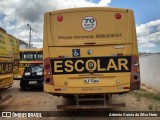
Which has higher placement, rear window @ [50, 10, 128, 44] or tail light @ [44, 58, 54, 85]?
rear window @ [50, 10, 128, 44]

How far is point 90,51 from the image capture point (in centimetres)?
861

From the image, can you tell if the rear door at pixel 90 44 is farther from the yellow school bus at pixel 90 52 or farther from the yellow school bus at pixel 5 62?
the yellow school bus at pixel 5 62

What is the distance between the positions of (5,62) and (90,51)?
15.5ft

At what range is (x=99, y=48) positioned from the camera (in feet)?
28.3

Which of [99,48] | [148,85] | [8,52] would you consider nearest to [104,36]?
[99,48]

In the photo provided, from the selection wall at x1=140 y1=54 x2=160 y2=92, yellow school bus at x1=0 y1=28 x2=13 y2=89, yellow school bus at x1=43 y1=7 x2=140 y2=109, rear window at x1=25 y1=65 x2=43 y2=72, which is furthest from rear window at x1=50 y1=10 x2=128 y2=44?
wall at x1=140 y1=54 x2=160 y2=92

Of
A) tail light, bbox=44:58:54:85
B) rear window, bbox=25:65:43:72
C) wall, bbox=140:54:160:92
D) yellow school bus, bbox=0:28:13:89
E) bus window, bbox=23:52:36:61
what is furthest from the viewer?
bus window, bbox=23:52:36:61

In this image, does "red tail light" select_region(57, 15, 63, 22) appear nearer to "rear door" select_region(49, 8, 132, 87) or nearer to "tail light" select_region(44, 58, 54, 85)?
"rear door" select_region(49, 8, 132, 87)

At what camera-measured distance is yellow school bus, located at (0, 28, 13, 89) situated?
11555 millimetres

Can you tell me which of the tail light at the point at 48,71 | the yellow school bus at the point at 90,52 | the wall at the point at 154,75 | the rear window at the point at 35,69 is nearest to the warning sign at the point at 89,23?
the yellow school bus at the point at 90,52

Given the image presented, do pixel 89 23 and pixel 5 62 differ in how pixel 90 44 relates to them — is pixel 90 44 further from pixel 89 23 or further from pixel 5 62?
pixel 5 62

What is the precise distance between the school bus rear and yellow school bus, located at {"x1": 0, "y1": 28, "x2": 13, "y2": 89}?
3538mm

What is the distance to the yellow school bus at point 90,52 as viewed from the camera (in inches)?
336

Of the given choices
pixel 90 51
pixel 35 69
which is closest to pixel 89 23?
pixel 90 51
